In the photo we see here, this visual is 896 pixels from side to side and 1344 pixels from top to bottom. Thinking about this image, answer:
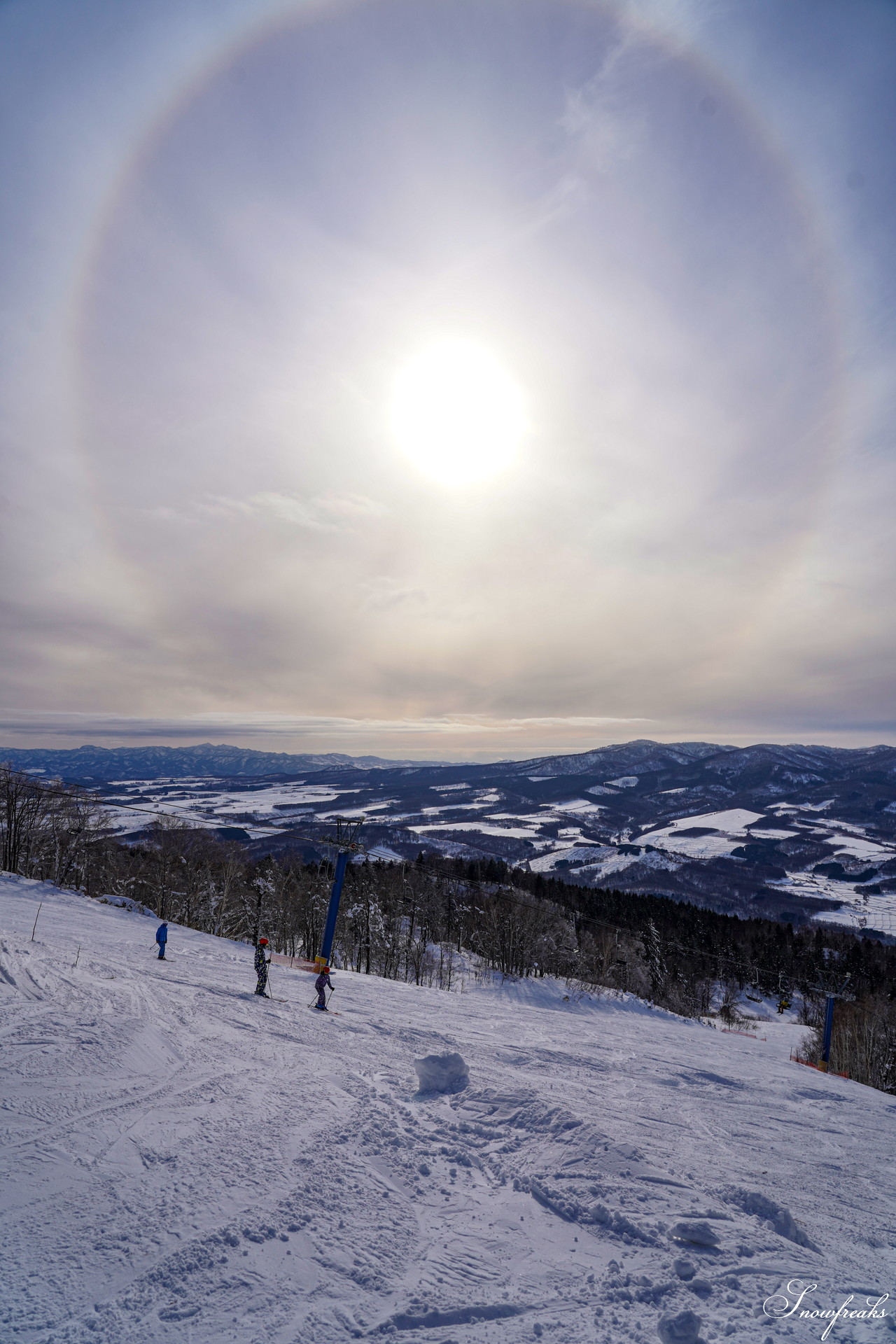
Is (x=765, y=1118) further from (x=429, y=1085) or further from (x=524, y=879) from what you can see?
(x=524, y=879)

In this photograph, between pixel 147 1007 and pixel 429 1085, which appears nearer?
pixel 429 1085

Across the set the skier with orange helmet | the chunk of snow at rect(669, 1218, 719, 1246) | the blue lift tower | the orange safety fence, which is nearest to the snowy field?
the chunk of snow at rect(669, 1218, 719, 1246)

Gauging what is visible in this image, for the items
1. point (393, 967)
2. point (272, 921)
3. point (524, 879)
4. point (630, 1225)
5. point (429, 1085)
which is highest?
point (630, 1225)

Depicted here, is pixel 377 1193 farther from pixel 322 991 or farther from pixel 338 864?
pixel 338 864

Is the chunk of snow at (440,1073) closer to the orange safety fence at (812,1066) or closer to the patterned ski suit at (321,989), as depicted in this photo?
the patterned ski suit at (321,989)

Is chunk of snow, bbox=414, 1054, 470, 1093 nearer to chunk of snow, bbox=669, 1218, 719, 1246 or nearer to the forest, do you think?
chunk of snow, bbox=669, 1218, 719, 1246

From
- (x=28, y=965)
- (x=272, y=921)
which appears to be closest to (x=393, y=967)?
(x=272, y=921)

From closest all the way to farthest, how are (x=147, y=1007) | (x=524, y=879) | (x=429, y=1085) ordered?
1. (x=429, y=1085)
2. (x=147, y=1007)
3. (x=524, y=879)
